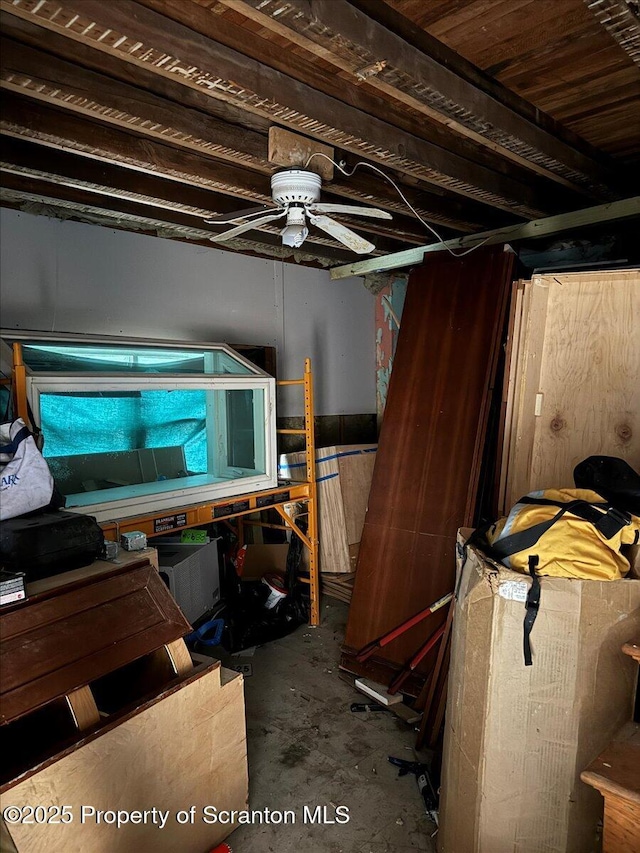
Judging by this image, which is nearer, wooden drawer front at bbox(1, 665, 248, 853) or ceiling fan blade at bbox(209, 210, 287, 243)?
wooden drawer front at bbox(1, 665, 248, 853)

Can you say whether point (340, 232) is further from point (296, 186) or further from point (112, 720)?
point (112, 720)

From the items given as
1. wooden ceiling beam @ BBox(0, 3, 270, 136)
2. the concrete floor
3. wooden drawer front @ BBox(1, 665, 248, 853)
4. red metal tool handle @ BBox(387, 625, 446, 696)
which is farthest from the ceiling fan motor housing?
the concrete floor

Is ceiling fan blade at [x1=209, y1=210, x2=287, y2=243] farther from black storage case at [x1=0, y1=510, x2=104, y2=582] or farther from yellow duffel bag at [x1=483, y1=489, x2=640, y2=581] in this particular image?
yellow duffel bag at [x1=483, y1=489, x2=640, y2=581]

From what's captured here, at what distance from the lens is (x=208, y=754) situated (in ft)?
6.03

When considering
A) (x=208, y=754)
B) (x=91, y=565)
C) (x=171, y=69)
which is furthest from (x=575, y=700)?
(x=171, y=69)

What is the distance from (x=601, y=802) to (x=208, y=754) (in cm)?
129

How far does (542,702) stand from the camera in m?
1.58

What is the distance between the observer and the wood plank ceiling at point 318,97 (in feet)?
4.90

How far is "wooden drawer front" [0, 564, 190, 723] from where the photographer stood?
1.41 metres

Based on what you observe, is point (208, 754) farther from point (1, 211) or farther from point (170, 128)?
point (1, 211)

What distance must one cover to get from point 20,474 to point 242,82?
1454 mm

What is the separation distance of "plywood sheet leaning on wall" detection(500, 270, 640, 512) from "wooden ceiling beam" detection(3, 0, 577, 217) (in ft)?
2.32

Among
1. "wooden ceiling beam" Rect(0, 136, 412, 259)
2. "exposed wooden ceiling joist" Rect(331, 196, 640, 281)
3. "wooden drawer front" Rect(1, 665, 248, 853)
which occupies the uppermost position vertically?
"wooden ceiling beam" Rect(0, 136, 412, 259)

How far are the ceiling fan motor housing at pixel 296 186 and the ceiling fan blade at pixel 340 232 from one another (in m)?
0.11
